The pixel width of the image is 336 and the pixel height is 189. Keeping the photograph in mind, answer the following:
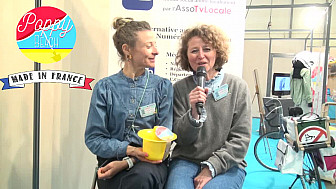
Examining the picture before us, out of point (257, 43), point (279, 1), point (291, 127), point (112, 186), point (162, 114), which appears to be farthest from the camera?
point (279, 1)

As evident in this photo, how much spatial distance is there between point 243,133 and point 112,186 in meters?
0.77

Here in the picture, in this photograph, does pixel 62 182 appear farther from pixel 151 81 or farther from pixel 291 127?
pixel 291 127

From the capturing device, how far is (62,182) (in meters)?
2.29

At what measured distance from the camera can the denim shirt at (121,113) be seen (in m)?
1.40

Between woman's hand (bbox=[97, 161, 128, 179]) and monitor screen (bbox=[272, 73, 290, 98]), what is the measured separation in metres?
5.21

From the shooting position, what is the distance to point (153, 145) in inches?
49.9

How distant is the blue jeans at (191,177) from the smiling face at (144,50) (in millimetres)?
607

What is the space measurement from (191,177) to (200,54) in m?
0.69

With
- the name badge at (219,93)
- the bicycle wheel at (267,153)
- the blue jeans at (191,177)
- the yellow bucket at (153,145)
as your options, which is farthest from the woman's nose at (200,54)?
the bicycle wheel at (267,153)

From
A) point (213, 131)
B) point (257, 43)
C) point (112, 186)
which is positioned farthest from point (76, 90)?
point (257, 43)

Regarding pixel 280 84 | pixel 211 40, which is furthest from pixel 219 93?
pixel 280 84

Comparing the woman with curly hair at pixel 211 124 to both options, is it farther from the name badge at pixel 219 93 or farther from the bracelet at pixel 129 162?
the bracelet at pixel 129 162

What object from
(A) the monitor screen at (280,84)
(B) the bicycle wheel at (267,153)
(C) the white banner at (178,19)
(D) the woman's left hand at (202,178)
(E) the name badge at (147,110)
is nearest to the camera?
(D) the woman's left hand at (202,178)

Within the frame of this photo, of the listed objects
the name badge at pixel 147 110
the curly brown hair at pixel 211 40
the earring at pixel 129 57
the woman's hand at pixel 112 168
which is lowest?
the woman's hand at pixel 112 168
